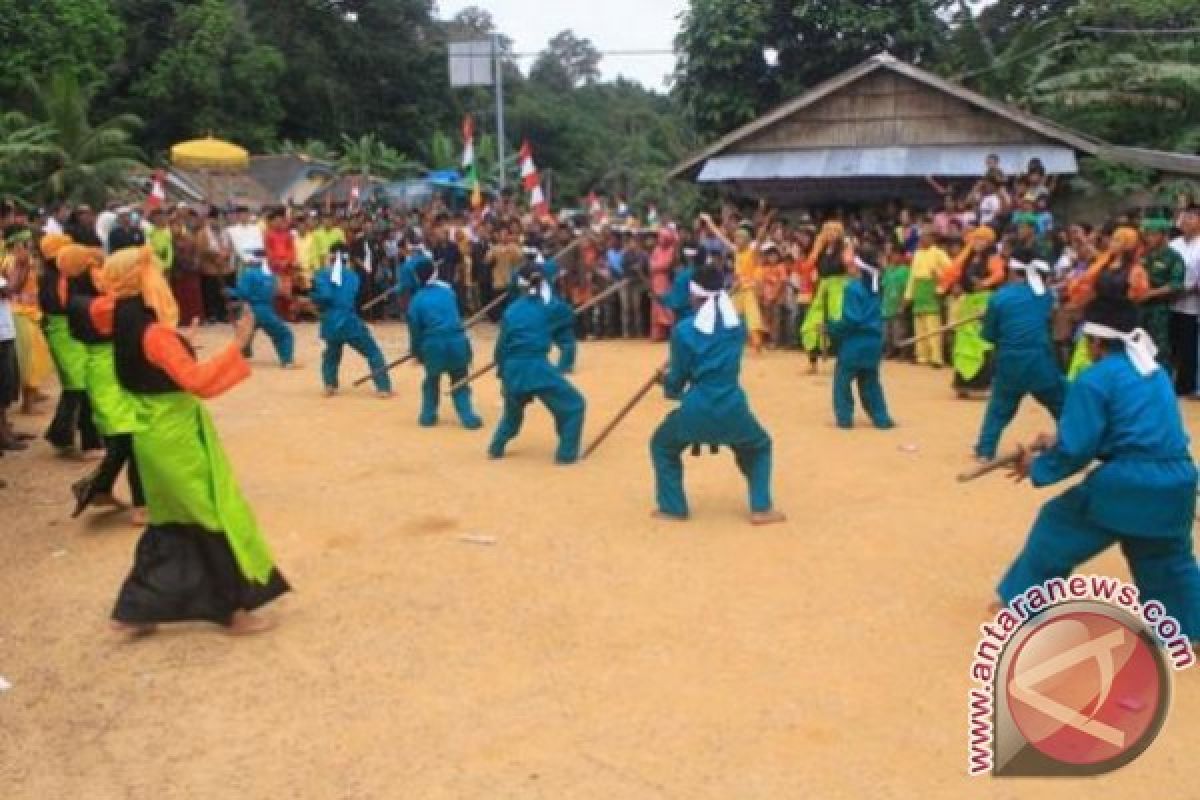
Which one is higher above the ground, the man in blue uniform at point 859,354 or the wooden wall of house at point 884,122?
the wooden wall of house at point 884,122

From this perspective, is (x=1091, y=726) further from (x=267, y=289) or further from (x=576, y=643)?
(x=267, y=289)

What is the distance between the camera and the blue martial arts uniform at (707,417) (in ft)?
23.0

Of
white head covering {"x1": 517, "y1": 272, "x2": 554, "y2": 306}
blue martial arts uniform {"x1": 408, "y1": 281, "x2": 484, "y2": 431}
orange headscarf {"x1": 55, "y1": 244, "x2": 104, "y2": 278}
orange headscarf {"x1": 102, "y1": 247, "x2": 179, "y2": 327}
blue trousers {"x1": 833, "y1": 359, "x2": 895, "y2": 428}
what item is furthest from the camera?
blue martial arts uniform {"x1": 408, "y1": 281, "x2": 484, "y2": 431}

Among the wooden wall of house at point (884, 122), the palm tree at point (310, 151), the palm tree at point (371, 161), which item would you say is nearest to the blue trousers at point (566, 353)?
the wooden wall of house at point (884, 122)

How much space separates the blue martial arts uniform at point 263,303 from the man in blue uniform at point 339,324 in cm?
128

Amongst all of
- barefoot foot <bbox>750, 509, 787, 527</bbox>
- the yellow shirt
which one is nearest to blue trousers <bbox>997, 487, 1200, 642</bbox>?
barefoot foot <bbox>750, 509, 787, 527</bbox>

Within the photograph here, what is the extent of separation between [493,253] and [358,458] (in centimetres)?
826

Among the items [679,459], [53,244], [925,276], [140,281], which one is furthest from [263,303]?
[140,281]

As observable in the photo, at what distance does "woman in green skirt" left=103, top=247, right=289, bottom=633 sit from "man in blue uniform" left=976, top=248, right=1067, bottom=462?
5.09 meters

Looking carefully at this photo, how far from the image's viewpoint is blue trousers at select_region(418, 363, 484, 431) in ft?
33.8

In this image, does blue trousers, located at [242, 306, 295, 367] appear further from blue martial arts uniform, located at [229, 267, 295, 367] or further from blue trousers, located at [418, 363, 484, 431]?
blue trousers, located at [418, 363, 484, 431]

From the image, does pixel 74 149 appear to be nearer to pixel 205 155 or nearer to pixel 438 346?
pixel 205 155

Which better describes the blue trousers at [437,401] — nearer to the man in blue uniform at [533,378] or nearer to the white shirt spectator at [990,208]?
the man in blue uniform at [533,378]

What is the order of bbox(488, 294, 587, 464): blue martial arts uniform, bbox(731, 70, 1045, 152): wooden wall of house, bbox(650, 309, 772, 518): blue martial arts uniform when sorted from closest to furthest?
1. bbox(650, 309, 772, 518): blue martial arts uniform
2. bbox(488, 294, 587, 464): blue martial arts uniform
3. bbox(731, 70, 1045, 152): wooden wall of house
